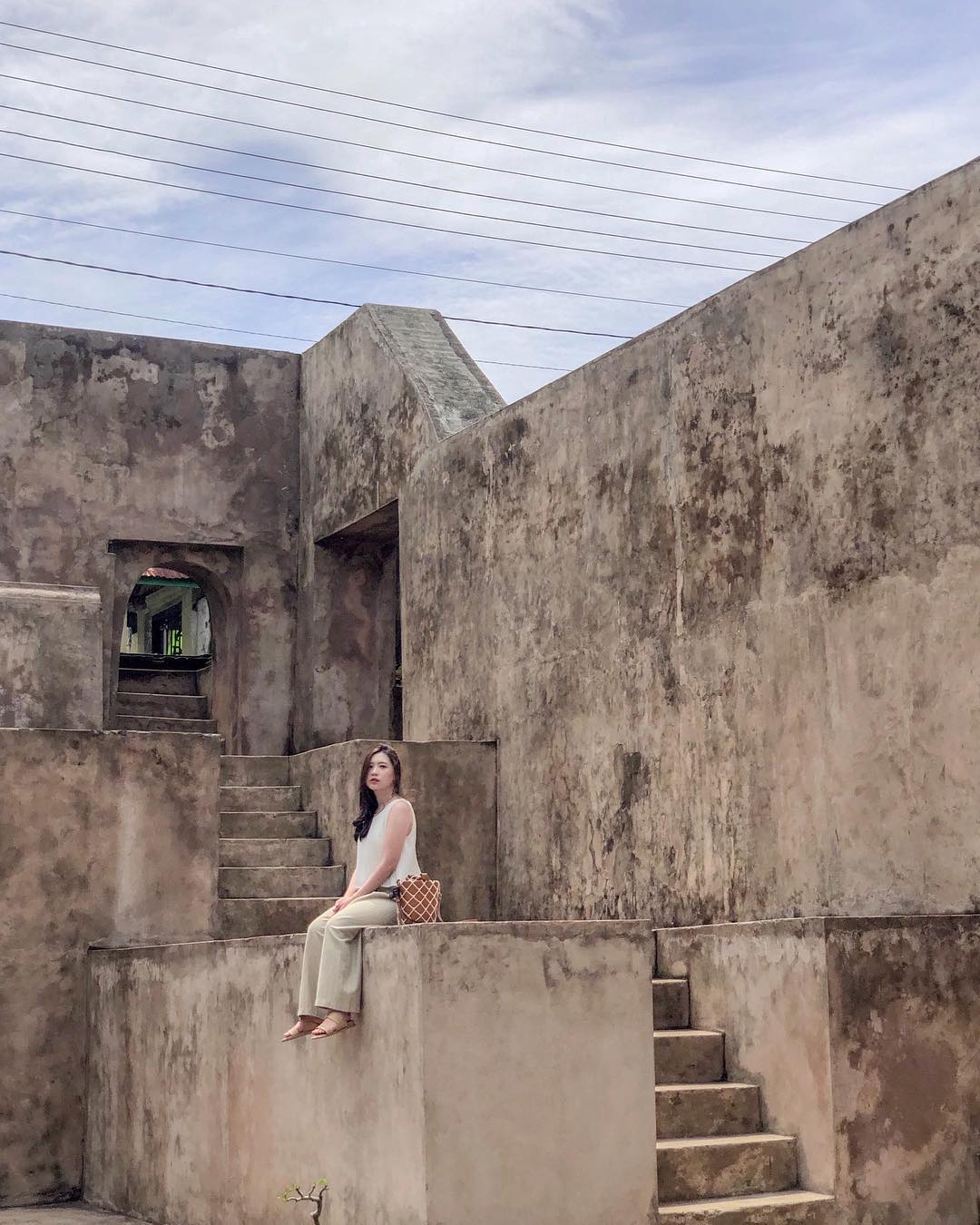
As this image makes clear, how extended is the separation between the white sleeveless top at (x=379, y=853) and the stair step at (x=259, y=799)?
173 inches

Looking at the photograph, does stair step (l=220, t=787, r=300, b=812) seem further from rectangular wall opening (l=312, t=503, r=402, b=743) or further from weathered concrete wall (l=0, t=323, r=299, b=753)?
weathered concrete wall (l=0, t=323, r=299, b=753)

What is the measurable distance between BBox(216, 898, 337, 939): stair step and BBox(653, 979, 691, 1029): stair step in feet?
8.65

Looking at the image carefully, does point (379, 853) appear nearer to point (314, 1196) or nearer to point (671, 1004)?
point (314, 1196)

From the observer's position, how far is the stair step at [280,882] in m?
9.73

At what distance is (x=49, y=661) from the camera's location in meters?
9.53

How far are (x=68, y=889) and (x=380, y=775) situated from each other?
306 centimetres

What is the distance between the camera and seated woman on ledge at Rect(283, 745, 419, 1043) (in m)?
5.76

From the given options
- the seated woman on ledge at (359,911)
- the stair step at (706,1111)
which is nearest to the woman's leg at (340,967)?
the seated woman on ledge at (359,911)

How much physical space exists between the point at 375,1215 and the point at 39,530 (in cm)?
848

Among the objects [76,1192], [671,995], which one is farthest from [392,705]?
[671,995]

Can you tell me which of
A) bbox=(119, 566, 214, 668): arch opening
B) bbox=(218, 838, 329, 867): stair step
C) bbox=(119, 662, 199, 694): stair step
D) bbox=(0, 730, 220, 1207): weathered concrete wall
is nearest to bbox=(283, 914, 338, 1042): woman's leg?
bbox=(0, 730, 220, 1207): weathered concrete wall

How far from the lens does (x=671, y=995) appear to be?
732 centimetres

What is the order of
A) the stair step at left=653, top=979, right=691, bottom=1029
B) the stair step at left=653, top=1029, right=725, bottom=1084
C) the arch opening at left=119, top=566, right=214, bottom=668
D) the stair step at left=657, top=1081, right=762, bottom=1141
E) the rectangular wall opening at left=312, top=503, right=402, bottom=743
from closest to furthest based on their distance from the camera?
the stair step at left=657, top=1081, right=762, bottom=1141 < the stair step at left=653, top=1029, right=725, bottom=1084 < the stair step at left=653, top=979, right=691, bottom=1029 < the rectangular wall opening at left=312, top=503, right=402, bottom=743 < the arch opening at left=119, top=566, right=214, bottom=668

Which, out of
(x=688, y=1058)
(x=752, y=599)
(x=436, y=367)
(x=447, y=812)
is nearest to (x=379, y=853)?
(x=688, y=1058)
